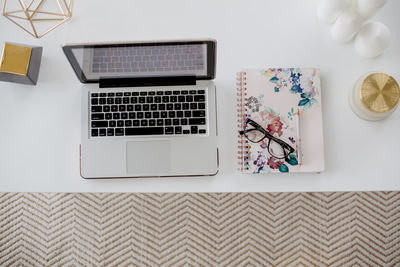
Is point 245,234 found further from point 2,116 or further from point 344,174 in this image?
point 2,116

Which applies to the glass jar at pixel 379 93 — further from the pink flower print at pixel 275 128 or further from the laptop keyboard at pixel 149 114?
the laptop keyboard at pixel 149 114

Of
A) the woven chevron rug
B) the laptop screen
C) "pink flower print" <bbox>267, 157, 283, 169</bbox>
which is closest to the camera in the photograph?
the laptop screen

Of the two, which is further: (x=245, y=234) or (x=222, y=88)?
(x=245, y=234)

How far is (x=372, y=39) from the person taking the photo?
0.72m

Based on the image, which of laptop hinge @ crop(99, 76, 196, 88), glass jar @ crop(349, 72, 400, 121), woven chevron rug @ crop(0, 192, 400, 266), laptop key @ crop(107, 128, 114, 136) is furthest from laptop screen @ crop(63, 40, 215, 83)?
woven chevron rug @ crop(0, 192, 400, 266)

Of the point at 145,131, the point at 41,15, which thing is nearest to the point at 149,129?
the point at 145,131

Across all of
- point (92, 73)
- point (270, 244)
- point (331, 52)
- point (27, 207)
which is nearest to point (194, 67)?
point (92, 73)

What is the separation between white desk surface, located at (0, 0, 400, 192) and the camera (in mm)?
759

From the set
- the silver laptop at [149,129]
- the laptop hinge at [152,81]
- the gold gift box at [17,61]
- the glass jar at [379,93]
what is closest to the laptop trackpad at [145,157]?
the silver laptop at [149,129]

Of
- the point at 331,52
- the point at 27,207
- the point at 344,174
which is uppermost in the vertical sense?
the point at 331,52

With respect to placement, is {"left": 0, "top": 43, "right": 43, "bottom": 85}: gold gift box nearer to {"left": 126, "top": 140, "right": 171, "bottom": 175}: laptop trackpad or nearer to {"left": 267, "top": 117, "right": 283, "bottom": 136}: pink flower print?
{"left": 126, "top": 140, "right": 171, "bottom": 175}: laptop trackpad

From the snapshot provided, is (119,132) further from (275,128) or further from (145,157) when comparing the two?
(275,128)

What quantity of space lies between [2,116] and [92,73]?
25 centimetres

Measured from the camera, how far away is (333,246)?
3.24 ft
